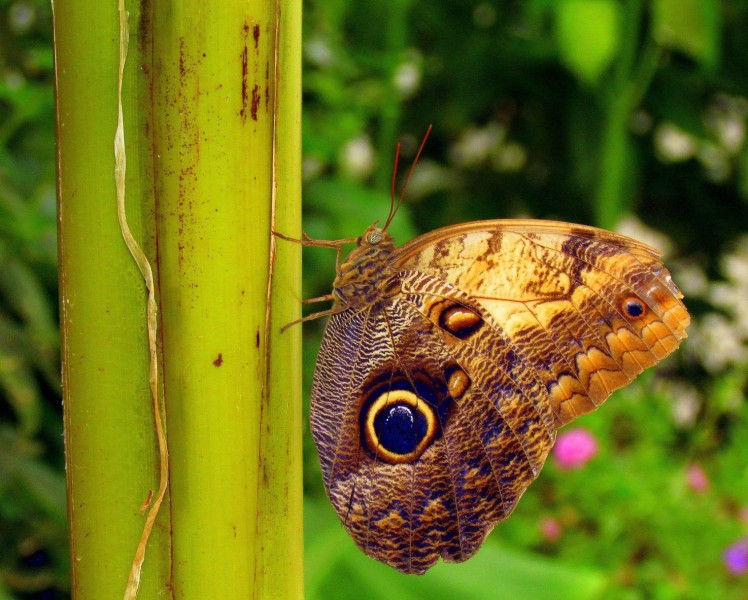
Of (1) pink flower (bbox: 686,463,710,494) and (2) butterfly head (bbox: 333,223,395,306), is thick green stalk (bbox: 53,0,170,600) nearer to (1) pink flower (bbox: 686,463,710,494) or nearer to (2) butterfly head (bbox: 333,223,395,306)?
(2) butterfly head (bbox: 333,223,395,306)

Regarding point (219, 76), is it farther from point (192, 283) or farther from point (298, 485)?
point (298, 485)


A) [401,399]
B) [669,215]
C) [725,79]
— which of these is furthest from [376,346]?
[669,215]

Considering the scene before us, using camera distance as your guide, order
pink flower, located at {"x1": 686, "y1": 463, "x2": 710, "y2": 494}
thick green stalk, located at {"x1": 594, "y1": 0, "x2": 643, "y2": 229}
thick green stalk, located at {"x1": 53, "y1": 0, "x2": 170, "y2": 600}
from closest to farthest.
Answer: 1. thick green stalk, located at {"x1": 53, "y1": 0, "x2": 170, "y2": 600}
2. thick green stalk, located at {"x1": 594, "y1": 0, "x2": 643, "y2": 229}
3. pink flower, located at {"x1": 686, "y1": 463, "x2": 710, "y2": 494}

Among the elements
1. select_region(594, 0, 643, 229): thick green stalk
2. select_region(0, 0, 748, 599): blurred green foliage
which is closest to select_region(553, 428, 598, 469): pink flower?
select_region(0, 0, 748, 599): blurred green foliage

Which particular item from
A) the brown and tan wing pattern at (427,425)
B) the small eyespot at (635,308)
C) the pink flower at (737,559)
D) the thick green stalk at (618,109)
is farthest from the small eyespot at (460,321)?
the pink flower at (737,559)

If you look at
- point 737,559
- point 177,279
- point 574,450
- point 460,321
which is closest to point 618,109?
point 574,450

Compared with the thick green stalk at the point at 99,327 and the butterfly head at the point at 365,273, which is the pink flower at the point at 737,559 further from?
the thick green stalk at the point at 99,327
